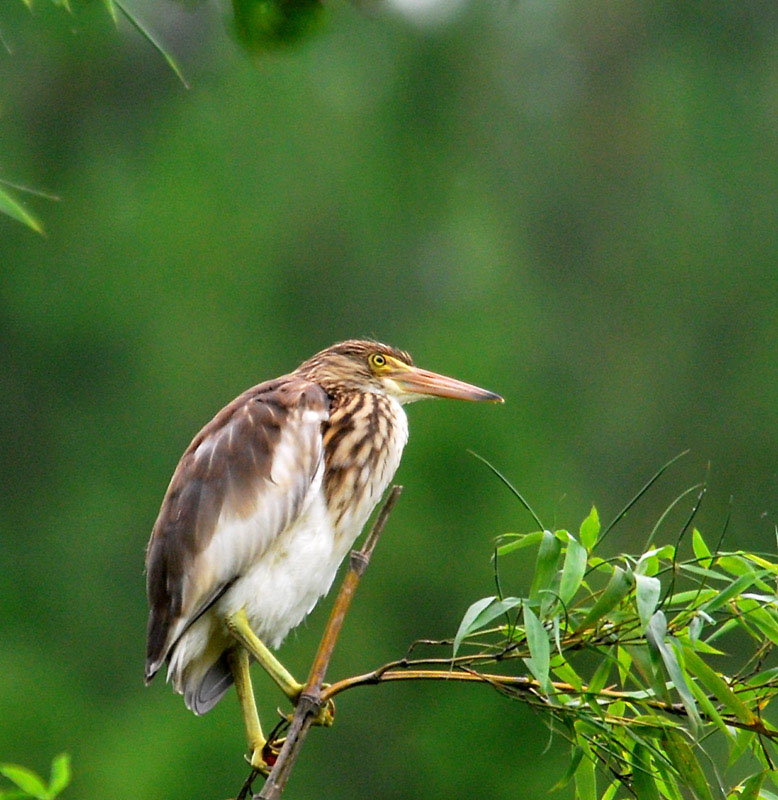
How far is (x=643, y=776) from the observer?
191 cm

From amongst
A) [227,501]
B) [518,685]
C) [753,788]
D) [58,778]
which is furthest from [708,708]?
[227,501]

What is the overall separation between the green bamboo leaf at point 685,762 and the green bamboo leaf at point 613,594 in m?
0.20

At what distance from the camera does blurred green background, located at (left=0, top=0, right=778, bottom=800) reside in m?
7.27

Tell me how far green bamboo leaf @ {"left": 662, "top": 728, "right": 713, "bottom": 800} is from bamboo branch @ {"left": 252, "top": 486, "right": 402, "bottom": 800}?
0.43 metres

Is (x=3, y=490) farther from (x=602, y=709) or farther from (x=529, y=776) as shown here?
(x=602, y=709)

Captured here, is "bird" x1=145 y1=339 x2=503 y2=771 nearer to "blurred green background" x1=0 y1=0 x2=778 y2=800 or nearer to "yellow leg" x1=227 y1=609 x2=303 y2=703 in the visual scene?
"yellow leg" x1=227 y1=609 x2=303 y2=703

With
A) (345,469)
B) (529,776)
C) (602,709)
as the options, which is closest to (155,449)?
A: (529,776)

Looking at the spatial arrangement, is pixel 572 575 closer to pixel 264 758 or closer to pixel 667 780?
pixel 667 780

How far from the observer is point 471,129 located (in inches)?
387

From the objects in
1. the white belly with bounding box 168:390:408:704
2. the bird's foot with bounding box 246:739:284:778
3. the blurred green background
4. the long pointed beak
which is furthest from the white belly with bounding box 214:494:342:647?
the blurred green background

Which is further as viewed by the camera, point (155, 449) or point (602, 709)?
point (155, 449)

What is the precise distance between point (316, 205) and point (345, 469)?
6.50m

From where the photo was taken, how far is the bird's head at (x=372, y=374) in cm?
304

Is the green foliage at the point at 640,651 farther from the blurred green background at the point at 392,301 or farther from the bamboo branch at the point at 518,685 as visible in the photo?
the blurred green background at the point at 392,301
